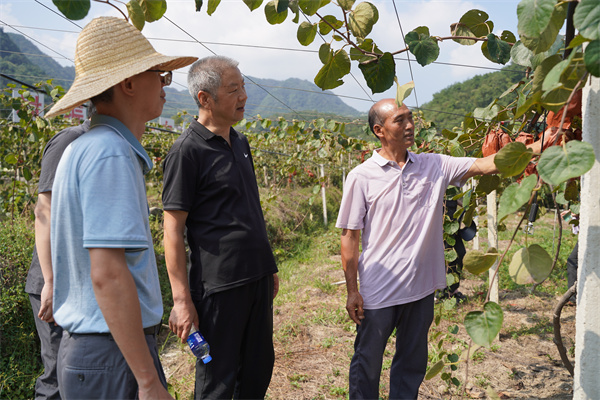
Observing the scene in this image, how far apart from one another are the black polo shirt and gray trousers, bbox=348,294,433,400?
570mm

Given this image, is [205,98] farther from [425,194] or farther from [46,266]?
[425,194]

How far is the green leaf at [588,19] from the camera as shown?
24.9 inches

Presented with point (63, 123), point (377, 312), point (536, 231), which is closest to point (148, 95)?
point (377, 312)

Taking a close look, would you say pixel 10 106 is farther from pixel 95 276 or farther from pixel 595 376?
pixel 595 376

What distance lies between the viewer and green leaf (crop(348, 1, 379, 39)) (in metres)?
1.10

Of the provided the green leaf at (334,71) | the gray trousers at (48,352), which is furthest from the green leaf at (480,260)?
the gray trousers at (48,352)

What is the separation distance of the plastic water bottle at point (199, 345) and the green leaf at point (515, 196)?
124 cm

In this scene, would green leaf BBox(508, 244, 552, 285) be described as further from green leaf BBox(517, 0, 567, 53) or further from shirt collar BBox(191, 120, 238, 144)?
shirt collar BBox(191, 120, 238, 144)

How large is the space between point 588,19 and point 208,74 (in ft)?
4.62

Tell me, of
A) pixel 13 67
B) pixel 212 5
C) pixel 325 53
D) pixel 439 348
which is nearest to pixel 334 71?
pixel 325 53

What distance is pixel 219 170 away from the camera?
69.1 inches

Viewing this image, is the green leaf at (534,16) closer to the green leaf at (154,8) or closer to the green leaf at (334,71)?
the green leaf at (334,71)

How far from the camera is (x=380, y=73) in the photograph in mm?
1146

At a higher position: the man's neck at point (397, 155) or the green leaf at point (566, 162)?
the man's neck at point (397, 155)
